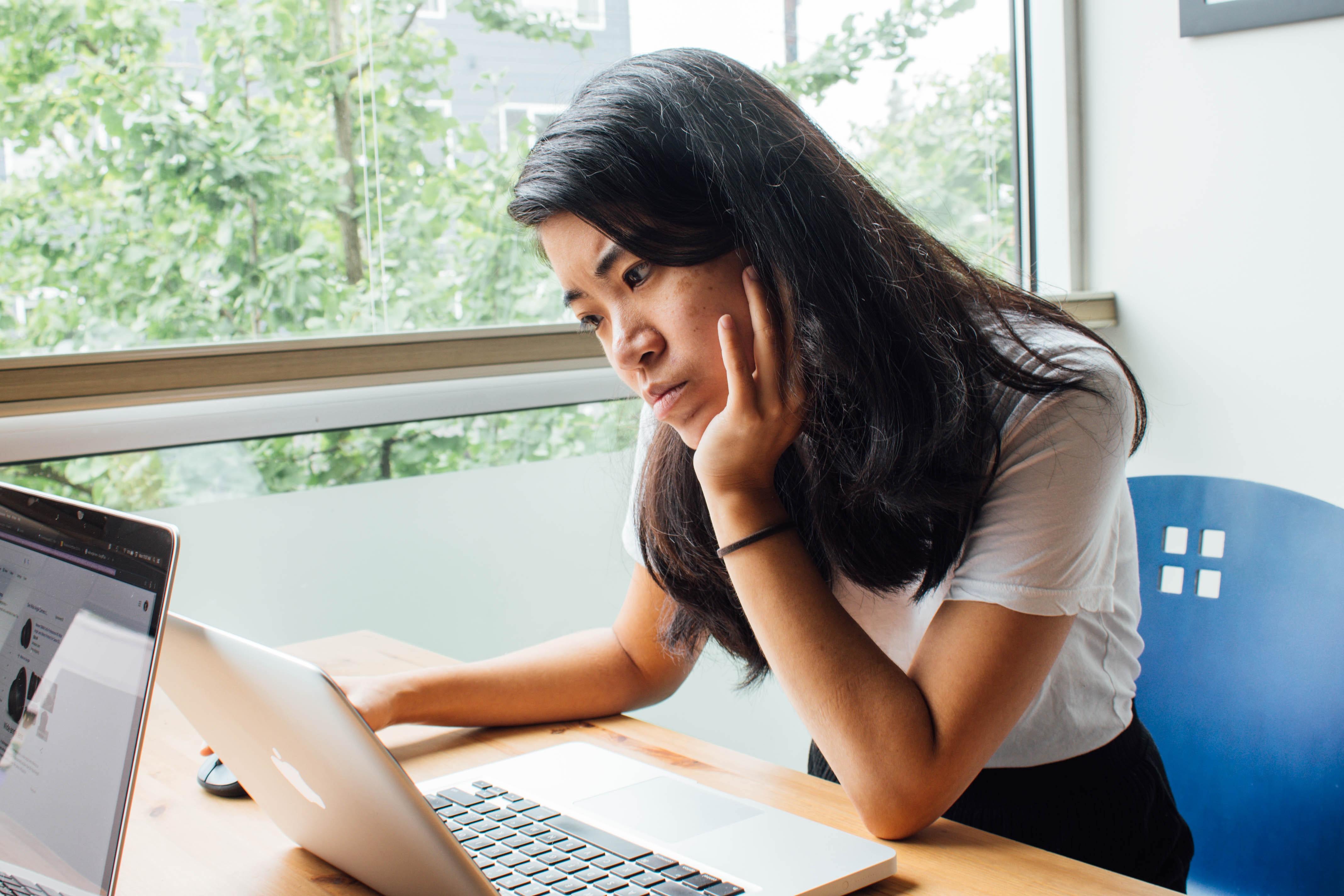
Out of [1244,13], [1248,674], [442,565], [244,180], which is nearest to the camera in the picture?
[1248,674]

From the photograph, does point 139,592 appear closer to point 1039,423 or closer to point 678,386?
point 678,386

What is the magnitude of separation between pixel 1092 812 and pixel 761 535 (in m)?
0.39

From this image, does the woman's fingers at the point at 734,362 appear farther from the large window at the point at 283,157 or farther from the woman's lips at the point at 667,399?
the large window at the point at 283,157

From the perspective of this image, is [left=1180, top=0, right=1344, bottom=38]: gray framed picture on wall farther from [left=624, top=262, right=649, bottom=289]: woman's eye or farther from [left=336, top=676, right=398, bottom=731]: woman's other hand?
[left=336, top=676, right=398, bottom=731]: woman's other hand

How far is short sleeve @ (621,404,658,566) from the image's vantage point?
115 centimetres

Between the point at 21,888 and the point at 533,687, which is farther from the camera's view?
the point at 533,687

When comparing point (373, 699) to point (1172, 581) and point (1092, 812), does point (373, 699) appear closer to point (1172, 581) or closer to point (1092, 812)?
point (1092, 812)

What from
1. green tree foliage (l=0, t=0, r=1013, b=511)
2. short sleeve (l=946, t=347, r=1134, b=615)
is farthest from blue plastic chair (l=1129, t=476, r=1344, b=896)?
green tree foliage (l=0, t=0, r=1013, b=511)

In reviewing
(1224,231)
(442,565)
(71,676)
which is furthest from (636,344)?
(1224,231)

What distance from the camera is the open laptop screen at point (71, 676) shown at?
0.56 m

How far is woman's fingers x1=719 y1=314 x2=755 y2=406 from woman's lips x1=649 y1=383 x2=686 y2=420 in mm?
48

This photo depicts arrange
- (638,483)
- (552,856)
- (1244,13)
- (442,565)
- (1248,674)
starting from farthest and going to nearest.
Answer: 1. (1244,13)
2. (442,565)
3. (638,483)
4. (1248,674)
5. (552,856)

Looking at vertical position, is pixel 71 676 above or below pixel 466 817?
above

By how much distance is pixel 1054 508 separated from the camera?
866mm
